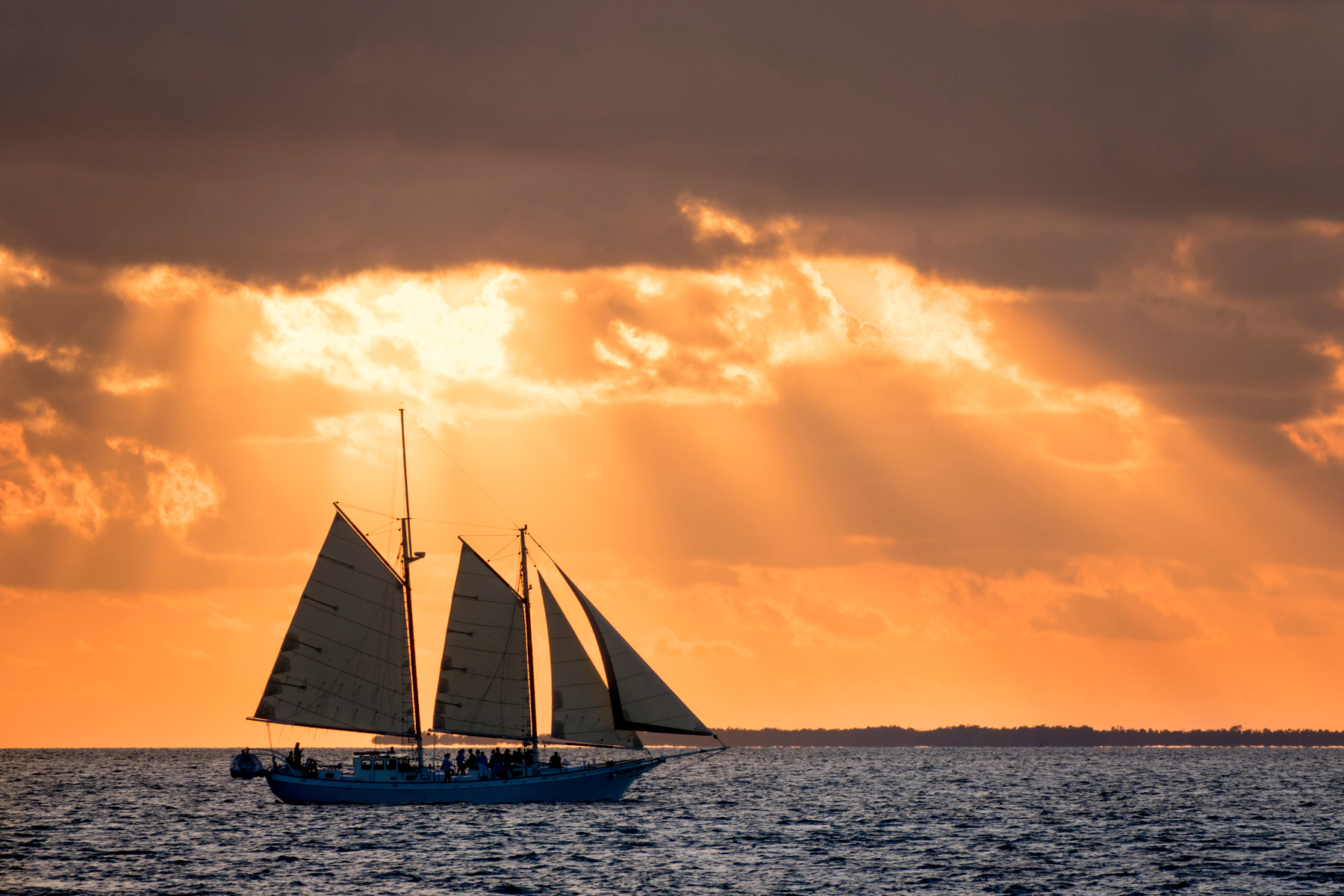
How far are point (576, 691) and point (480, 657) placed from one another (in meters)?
7.32

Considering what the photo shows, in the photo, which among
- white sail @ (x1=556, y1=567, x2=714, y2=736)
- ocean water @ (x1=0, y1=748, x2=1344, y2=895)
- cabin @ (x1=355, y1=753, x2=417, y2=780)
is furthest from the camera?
cabin @ (x1=355, y1=753, x2=417, y2=780)

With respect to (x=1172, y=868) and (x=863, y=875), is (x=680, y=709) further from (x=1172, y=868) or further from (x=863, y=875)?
(x=1172, y=868)

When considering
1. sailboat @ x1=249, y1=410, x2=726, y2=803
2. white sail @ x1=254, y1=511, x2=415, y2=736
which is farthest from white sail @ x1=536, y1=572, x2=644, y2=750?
white sail @ x1=254, y1=511, x2=415, y2=736

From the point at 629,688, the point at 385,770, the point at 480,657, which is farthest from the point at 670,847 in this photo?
the point at 385,770

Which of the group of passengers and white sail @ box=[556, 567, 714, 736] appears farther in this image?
the group of passengers

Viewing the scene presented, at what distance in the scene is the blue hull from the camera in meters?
114

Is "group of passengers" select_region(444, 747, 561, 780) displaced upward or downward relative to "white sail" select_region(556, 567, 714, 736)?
downward

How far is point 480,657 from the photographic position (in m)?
110

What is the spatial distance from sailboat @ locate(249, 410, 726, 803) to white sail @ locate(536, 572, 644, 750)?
7 centimetres

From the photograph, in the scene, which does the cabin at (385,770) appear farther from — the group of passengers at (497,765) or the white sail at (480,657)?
the white sail at (480,657)

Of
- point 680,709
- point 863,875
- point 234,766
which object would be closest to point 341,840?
point 680,709

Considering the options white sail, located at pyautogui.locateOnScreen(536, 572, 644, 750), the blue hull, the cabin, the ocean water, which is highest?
white sail, located at pyautogui.locateOnScreen(536, 572, 644, 750)

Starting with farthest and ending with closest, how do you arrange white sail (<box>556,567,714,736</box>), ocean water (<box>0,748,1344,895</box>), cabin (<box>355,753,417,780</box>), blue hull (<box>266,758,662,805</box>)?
cabin (<box>355,753,417,780</box>) → blue hull (<box>266,758,662,805</box>) → white sail (<box>556,567,714,736</box>) → ocean water (<box>0,748,1344,895</box>)

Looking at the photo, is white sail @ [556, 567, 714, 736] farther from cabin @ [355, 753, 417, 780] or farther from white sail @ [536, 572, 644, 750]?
cabin @ [355, 753, 417, 780]
